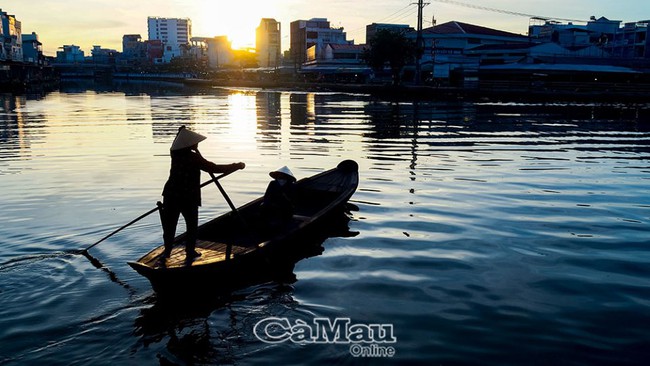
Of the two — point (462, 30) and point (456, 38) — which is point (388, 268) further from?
point (462, 30)

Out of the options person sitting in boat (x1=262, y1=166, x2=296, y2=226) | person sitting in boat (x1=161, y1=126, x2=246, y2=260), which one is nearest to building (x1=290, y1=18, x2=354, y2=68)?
person sitting in boat (x1=262, y1=166, x2=296, y2=226)

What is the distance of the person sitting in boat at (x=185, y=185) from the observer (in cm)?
766

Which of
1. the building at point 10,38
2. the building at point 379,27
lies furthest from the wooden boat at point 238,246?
the building at point 10,38

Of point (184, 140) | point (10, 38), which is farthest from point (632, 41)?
point (10, 38)

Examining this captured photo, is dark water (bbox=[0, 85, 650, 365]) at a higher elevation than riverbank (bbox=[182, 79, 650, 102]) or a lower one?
lower

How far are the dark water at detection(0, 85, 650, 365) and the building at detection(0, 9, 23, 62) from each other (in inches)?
4911

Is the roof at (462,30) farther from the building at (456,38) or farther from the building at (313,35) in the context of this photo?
the building at (313,35)

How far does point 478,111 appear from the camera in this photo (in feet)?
151

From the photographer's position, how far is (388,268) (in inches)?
353

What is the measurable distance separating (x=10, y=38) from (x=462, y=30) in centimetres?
11258

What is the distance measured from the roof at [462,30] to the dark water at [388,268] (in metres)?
81.4

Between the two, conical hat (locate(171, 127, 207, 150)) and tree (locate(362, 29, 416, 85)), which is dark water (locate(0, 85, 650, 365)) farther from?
tree (locate(362, 29, 416, 85))

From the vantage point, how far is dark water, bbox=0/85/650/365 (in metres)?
6.41

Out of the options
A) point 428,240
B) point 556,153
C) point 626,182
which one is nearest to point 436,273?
point 428,240
